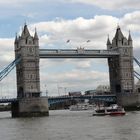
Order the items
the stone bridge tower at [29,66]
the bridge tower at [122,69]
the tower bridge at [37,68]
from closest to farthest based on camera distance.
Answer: the tower bridge at [37,68]
the stone bridge tower at [29,66]
the bridge tower at [122,69]

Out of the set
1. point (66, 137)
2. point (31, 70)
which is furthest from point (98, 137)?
point (31, 70)

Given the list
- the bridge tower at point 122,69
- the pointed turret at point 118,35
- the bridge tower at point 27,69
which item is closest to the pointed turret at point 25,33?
the bridge tower at point 27,69

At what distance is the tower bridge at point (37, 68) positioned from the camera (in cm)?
12706

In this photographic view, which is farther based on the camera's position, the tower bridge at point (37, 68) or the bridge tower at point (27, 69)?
the bridge tower at point (27, 69)

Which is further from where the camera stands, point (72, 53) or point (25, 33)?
point (72, 53)

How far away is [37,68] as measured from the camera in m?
134

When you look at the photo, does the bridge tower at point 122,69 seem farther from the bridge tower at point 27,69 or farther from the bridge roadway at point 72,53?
the bridge tower at point 27,69

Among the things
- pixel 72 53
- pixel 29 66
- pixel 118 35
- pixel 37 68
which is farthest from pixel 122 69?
pixel 29 66

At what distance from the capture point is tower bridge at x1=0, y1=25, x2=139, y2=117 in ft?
417

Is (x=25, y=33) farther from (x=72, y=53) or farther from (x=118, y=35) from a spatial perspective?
(x=118, y=35)

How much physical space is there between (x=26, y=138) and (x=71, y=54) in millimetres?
73369

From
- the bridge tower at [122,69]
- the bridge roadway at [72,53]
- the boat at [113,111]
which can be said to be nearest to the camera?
the boat at [113,111]

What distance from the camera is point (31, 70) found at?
5256 inches

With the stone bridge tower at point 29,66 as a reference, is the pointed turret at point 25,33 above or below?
above
